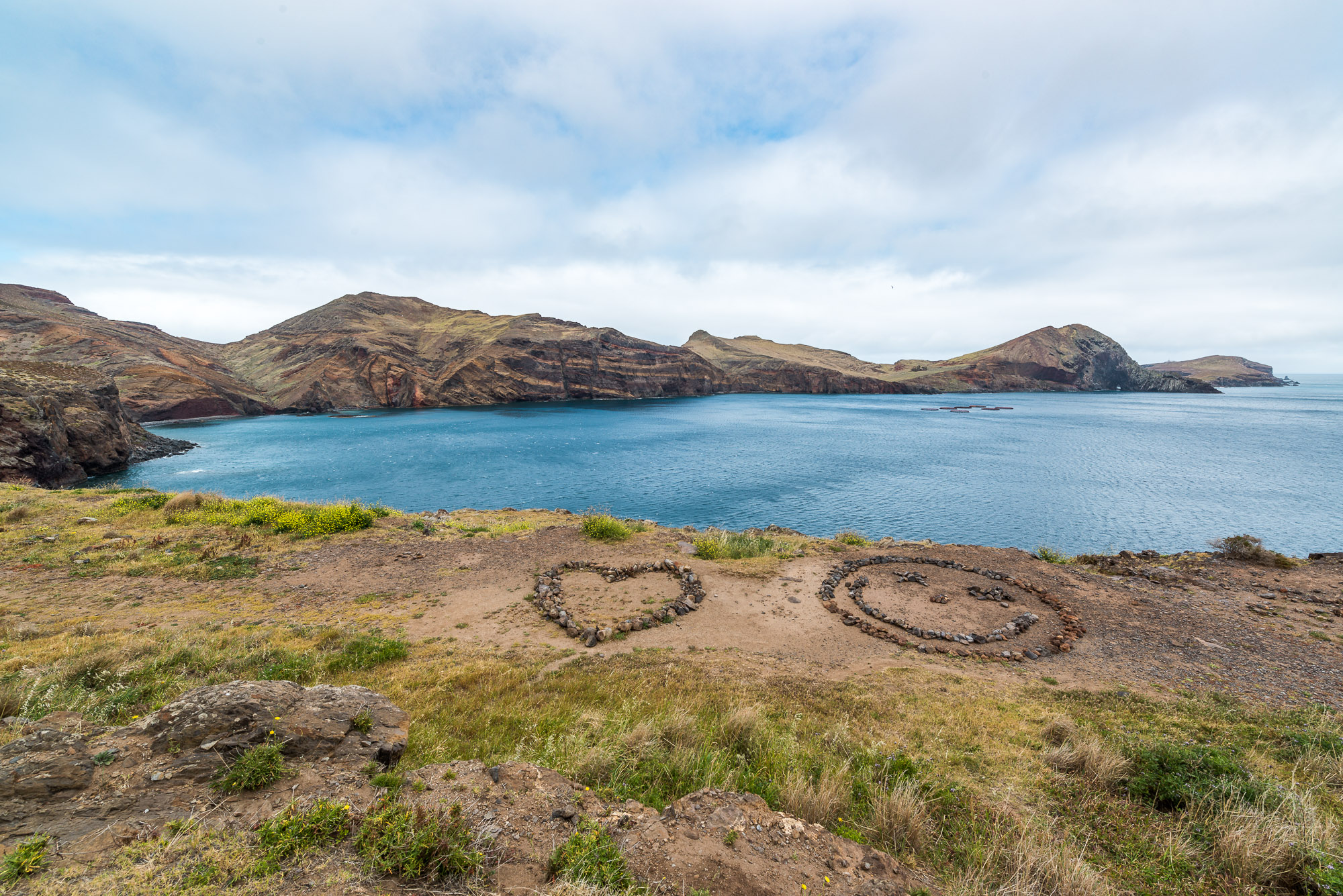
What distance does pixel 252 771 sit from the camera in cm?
502

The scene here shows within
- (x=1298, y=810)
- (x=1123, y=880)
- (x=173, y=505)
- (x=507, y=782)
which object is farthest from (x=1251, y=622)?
(x=173, y=505)

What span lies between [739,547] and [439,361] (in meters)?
131

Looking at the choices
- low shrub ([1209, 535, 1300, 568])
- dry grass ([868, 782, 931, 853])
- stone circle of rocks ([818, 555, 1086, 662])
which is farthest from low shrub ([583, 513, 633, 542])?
low shrub ([1209, 535, 1300, 568])

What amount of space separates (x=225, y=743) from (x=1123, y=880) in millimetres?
10377

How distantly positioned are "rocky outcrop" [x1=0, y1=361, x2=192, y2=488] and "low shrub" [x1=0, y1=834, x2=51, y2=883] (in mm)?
47986

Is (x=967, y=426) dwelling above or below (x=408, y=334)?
below

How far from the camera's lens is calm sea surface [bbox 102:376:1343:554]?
95.8ft

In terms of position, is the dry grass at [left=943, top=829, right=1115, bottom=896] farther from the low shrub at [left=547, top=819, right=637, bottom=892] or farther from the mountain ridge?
the mountain ridge

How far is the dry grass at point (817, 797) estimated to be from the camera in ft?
19.9

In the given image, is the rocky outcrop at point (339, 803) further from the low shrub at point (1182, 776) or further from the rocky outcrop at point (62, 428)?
the rocky outcrop at point (62, 428)

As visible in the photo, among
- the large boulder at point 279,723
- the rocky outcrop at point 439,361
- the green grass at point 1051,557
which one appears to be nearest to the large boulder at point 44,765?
the large boulder at point 279,723

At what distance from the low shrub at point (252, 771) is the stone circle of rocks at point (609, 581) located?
7.30 metres

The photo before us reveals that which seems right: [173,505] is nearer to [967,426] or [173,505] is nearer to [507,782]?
[507,782]

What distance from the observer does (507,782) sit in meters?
5.83
